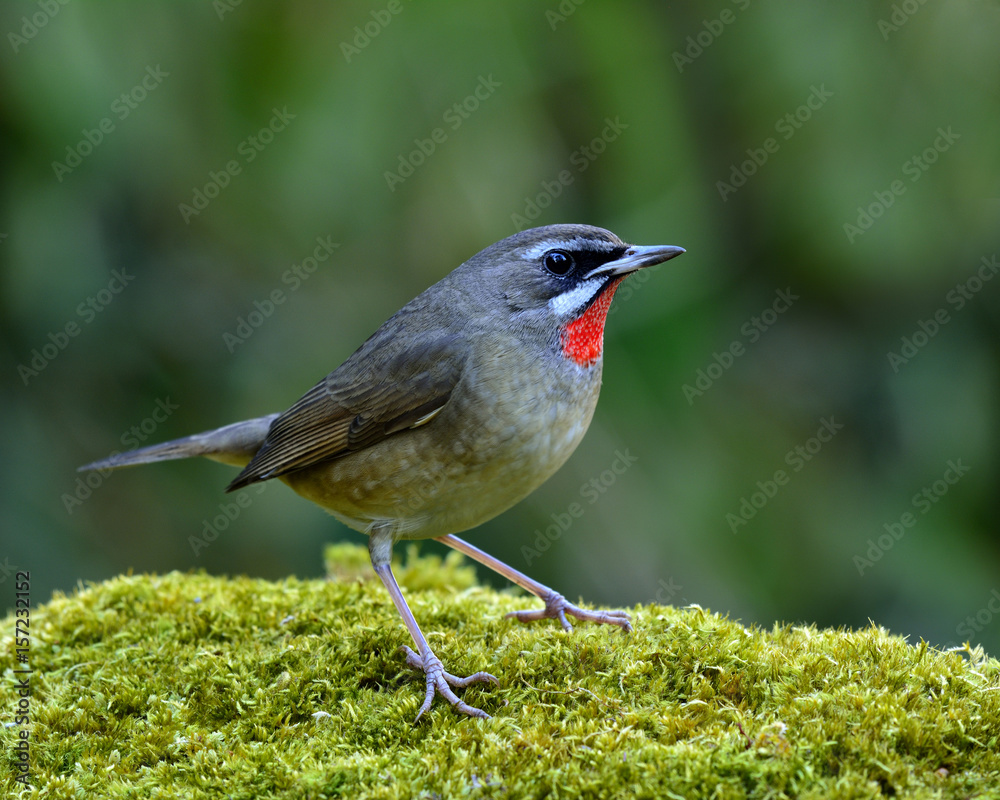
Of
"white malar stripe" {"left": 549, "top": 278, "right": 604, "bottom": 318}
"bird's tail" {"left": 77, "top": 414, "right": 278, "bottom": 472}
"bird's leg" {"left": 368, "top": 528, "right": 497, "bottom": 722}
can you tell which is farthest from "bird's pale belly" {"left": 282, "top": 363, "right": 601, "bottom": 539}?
"bird's tail" {"left": 77, "top": 414, "right": 278, "bottom": 472}

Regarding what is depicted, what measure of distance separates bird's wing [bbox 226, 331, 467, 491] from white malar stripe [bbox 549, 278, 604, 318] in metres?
0.48

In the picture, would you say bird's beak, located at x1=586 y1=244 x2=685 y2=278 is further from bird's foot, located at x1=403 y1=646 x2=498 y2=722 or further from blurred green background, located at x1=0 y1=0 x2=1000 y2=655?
bird's foot, located at x1=403 y1=646 x2=498 y2=722

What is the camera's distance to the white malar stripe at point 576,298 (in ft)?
13.0

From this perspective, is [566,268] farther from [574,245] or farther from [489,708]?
[489,708]

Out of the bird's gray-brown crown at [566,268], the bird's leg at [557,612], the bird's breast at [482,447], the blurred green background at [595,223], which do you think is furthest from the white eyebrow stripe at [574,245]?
the bird's leg at [557,612]

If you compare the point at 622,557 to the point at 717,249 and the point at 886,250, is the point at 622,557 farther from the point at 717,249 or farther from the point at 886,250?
the point at 886,250

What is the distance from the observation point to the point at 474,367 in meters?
3.83

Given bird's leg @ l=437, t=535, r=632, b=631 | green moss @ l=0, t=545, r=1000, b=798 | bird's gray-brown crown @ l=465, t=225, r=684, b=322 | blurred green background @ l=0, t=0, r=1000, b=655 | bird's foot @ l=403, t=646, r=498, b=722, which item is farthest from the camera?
blurred green background @ l=0, t=0, r=1000, b=655

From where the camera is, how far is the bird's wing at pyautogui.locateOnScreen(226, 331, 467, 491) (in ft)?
12.9

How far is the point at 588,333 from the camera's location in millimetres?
3986

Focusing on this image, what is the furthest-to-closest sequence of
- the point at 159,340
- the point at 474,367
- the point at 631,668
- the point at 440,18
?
the point at 159,340
the point at 440,18
the point at 474,367
the point at 631,668

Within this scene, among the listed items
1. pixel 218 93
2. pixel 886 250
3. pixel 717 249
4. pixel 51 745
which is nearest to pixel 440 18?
pixel 218 93

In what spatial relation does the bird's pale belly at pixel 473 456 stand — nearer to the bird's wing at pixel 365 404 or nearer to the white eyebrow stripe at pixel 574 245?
the bird's wing at pixel 365 404

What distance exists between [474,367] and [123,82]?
273 centimetres
